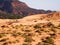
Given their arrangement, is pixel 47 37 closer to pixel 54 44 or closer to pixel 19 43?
pixel 54 44

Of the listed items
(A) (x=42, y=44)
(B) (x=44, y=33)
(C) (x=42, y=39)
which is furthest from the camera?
(B) (x=44, y=33)

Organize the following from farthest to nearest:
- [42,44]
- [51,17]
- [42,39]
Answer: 1. [51,17]
2. [42,39]
3. [42,44]

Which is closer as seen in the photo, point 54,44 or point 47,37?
point 54,44

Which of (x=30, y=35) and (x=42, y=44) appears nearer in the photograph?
(x=42, y=44)

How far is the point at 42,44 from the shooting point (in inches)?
713

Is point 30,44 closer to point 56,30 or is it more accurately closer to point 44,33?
point 44,33

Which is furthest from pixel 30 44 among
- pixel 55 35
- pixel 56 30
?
pixel 56 30

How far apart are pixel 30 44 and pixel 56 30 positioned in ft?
21.2

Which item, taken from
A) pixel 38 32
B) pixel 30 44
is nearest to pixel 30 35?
pixel 38 32

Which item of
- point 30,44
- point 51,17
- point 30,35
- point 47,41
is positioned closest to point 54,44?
point 47,41

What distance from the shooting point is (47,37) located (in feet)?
66.9

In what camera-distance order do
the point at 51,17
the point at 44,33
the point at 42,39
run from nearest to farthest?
the point at 42,39 < the point at 44,33 < the point at 51,17

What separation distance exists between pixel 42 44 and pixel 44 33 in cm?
442

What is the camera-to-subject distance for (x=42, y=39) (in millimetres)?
20156
